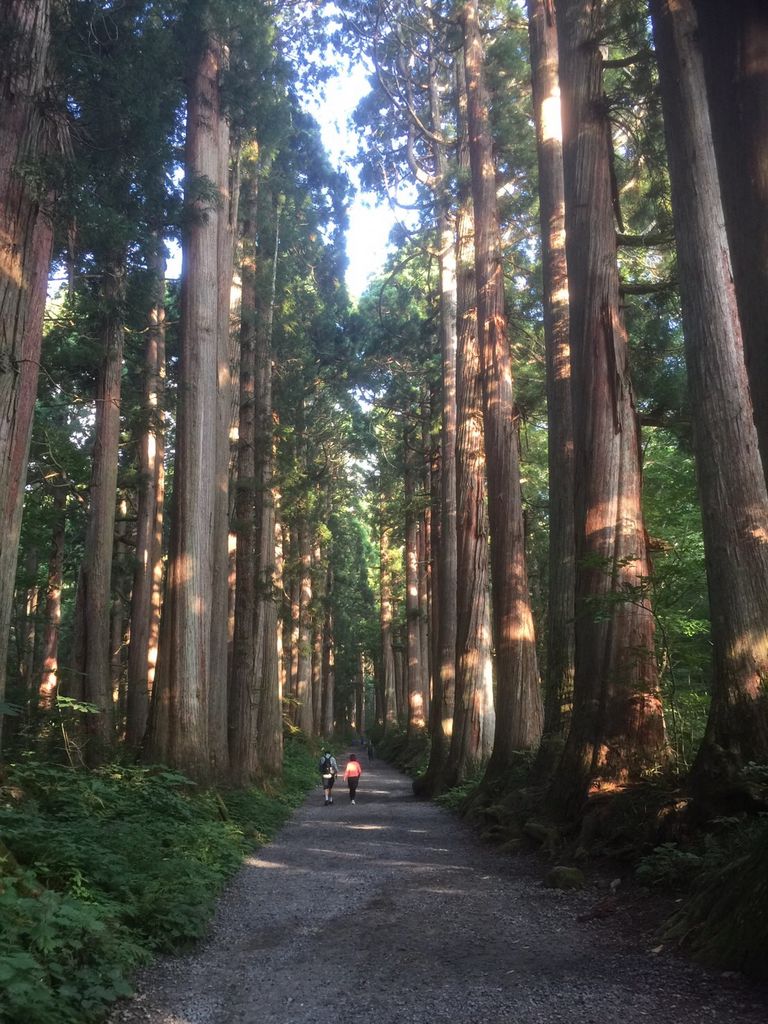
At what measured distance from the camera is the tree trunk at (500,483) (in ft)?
41.3

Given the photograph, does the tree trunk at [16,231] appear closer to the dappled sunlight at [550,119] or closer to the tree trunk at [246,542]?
the dappled sunlight at [550,119]

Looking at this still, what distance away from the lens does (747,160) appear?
13.0 feet

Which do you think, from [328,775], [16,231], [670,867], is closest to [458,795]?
[328,775]

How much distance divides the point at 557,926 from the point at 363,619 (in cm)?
4945

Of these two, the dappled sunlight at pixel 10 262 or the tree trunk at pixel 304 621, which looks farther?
the tree trunk at pixel 304 621

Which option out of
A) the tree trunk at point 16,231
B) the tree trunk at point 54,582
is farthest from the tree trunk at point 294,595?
the tree trunk at point 16,231

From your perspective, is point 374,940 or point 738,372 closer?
point 374,940

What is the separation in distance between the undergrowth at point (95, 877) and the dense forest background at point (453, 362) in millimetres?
1154

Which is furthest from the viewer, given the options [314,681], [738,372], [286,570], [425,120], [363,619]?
[363,619]

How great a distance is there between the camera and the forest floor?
3885 mm


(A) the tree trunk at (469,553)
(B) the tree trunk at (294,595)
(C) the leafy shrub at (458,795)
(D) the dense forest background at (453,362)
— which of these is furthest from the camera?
(B) the tree trunk at (294,595)

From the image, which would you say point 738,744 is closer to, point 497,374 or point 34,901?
point 34,901

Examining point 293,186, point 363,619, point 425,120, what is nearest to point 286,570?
point 293,186

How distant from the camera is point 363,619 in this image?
5472cm
